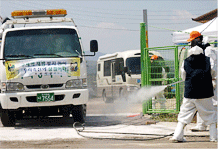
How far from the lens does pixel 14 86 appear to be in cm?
934

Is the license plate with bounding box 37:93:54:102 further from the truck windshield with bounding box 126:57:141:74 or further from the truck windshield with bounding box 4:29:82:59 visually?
the truck windshield with bounding box 126:57:141:74

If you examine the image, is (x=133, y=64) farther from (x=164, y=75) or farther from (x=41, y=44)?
(x=41, y=44)

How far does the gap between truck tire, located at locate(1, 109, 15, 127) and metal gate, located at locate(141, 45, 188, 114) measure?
365cm

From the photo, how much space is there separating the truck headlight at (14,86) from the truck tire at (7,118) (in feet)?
2.41

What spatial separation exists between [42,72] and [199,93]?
3.94 metres

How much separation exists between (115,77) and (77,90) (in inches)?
458

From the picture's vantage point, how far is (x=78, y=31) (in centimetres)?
1002

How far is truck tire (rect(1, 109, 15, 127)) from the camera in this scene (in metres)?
9.84

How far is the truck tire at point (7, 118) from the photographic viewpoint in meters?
9.84

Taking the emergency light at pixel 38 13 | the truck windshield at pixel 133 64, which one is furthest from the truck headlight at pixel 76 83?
the truck windshield at pixel 133 64

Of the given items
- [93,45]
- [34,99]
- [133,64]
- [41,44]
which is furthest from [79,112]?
[133,64]

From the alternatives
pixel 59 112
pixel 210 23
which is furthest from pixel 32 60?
pixel 210 23

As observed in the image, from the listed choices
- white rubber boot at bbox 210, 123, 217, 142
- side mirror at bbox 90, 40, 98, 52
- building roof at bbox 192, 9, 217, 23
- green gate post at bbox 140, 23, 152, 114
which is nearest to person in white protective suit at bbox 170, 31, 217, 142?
white rubber boot at bbox 210, 123, 217, 142

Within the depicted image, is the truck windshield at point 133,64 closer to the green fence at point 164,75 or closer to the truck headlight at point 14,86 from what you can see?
the green fence at point 164,75
